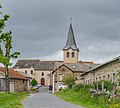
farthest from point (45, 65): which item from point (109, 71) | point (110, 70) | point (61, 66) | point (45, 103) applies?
point (45, 103)

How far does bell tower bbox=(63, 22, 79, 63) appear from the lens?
10625 cm

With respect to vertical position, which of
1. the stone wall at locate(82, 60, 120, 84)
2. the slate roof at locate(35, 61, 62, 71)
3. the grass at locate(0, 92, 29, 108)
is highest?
the slate roof at locate(35, 61, 62, 71)

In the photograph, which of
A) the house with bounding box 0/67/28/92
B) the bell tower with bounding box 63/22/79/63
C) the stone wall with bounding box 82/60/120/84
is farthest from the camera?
the bell tower with bounding box 63/22/79/63

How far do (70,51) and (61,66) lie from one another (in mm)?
25318

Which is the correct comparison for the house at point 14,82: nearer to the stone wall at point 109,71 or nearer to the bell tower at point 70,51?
the stone wall at point 109,71

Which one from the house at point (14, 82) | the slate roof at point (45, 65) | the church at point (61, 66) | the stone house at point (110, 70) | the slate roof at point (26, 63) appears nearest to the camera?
the stone house at point (110, 70)

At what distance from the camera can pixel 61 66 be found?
82125 millimetres

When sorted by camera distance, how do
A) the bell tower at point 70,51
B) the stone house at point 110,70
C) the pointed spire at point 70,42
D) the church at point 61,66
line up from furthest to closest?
the pointed spire at point 70,42 → the bell tower at point 70,51 → the church at point 61,66 → the stone house at point 110,70

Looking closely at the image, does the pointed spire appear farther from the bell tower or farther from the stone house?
the stone house

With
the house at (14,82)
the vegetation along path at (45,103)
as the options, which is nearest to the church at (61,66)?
the house at (14,82)

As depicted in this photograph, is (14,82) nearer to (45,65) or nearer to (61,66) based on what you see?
(61,66)

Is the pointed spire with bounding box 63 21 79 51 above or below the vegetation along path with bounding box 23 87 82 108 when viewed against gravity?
above

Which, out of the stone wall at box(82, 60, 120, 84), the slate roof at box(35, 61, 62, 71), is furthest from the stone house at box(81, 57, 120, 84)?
the slate roof at box(35, 61, 62, 71)

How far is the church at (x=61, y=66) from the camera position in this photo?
267ft
